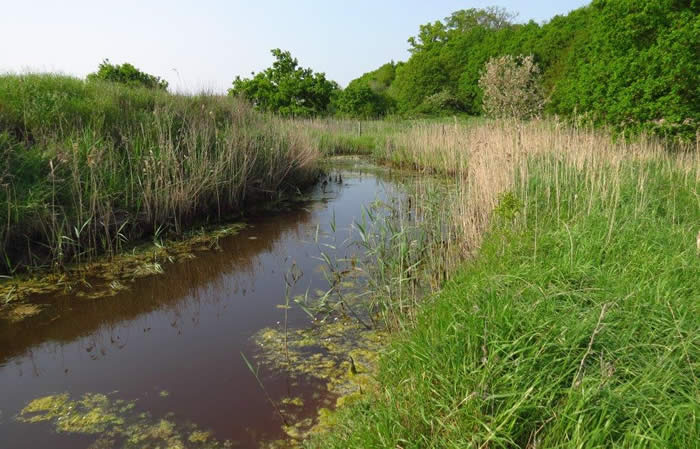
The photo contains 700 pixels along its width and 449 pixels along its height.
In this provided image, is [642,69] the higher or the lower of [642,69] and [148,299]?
the higher

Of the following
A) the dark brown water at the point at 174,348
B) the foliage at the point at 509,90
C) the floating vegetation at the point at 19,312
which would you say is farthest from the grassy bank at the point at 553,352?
the foliage at the point at 509,90

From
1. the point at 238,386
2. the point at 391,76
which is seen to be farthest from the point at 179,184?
the point at 391,76

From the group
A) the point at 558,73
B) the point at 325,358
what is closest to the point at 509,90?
the point at 558,73

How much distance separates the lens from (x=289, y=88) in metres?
21.2

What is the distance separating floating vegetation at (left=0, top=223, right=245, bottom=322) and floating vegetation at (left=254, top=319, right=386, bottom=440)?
1.82 metres

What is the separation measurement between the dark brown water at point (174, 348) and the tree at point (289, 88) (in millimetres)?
16911

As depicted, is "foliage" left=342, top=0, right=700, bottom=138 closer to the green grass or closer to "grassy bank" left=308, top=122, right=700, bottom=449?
"grassy bank" left=308, top=122, right=700, bottom=449

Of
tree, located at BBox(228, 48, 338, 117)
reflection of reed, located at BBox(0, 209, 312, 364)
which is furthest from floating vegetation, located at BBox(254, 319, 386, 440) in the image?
tree, located at BBox(228, 48, 338, 117)

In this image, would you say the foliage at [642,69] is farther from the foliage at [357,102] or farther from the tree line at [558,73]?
the foliage at [357,102]

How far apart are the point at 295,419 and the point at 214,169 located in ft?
15.0

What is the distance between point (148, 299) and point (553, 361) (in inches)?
141

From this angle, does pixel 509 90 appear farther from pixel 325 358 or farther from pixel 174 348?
pixel 174 348

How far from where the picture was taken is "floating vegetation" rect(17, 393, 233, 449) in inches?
94.2

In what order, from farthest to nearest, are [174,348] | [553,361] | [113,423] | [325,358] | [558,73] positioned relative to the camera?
[558,73] → [174,348] → [325,358] → [113,423] → [553,361]
